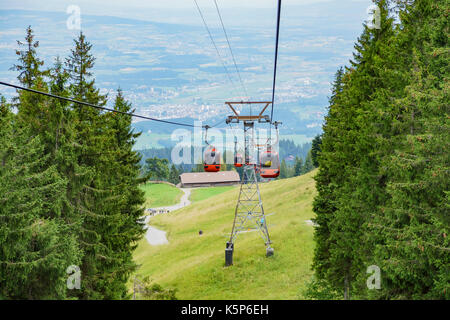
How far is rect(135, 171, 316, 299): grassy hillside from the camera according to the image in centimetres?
2692

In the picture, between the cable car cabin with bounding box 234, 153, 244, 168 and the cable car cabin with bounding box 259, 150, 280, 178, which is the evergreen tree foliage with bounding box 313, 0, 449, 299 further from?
the cable car cabin with bounding box 234, 153, 244, 168

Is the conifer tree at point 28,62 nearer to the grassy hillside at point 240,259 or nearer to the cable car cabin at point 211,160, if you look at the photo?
the cable car cabin at point 211,160

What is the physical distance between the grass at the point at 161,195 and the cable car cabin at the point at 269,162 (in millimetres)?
63585

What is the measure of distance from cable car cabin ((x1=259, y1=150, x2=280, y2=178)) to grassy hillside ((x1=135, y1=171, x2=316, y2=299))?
25.3ft

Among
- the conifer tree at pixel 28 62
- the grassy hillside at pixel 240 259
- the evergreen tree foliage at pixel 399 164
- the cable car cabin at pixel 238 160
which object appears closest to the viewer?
the evergreen tree foliage at pixel 399 164

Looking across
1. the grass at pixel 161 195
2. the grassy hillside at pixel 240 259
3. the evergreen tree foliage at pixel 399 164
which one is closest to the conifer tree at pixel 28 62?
the grassy hillside at pixel 240 259

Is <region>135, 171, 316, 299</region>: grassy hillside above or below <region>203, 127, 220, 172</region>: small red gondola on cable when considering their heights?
below

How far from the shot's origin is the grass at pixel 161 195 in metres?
91.5

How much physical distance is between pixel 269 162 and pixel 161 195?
263 feet

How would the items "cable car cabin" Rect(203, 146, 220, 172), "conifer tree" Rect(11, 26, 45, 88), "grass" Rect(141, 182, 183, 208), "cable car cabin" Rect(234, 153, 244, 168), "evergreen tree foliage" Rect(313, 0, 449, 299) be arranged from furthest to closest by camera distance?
1. "grass" Rect(141, 182, 183, 208)
2. "cable car cabin" Rect(234, 153, 244, 168)
3. "cable car cabin" Rect(203, 146, 220, 172)
4. "conifer tree" Rect(11, 26, 45, 88)
5. "evergreen tree foliage" Rect(313, 0, 449, 299)

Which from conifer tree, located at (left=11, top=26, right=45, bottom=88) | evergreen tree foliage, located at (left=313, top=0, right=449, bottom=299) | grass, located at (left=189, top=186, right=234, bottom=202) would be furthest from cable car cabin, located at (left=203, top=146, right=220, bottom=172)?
grass, located at (left=189, top=186, right=234, bottom=202)

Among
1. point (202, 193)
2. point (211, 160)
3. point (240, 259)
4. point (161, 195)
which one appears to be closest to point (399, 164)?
point (211, 160)
